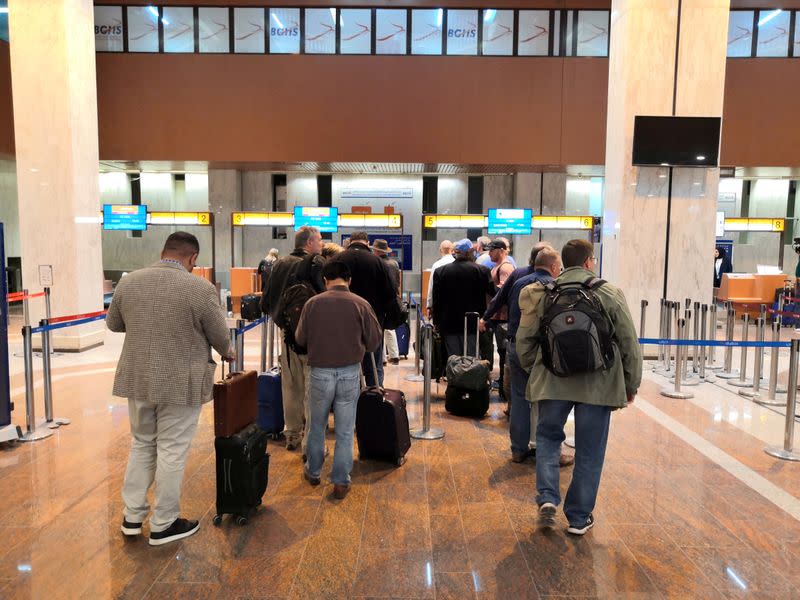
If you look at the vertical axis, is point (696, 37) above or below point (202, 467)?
above

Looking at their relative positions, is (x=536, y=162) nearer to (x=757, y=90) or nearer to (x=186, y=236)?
(x=757, y=90)

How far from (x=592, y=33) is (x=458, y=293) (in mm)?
12481

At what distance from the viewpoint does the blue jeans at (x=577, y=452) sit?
362 cm

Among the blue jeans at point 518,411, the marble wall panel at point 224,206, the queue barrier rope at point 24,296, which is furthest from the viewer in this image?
the marble wall panel at point 224,206

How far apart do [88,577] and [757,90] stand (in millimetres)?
17938

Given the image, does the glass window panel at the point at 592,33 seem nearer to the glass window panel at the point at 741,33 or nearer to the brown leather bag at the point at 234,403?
the glass window panel at the point at 741,33

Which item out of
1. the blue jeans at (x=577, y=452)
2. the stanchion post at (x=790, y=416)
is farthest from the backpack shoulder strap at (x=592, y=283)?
the stanchion post at (x=790, y=416)

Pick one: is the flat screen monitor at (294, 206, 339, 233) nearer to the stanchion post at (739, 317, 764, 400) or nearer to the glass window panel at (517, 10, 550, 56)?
the glass window panel at (517, 10, 550, 56)

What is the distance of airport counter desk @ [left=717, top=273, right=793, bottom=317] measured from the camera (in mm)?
16312

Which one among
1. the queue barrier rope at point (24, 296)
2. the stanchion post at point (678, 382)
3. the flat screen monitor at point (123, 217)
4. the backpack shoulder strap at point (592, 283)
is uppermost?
the flat screen monitor at point (123, 217)

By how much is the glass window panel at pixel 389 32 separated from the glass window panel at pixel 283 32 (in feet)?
6.77

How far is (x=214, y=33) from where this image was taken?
15992 mm

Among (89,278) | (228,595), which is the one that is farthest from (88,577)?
(89,278)

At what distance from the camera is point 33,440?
5543 mm
